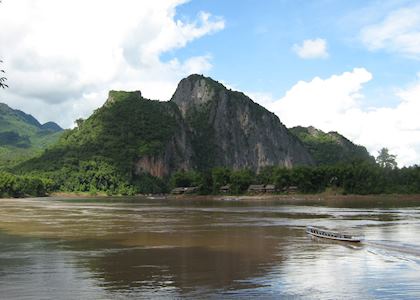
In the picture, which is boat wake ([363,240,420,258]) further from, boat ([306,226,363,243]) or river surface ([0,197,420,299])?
boat ([306,226,363,243])

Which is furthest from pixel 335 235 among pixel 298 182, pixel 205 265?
pixel 298 182

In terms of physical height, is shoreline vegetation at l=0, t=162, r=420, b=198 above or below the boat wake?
above

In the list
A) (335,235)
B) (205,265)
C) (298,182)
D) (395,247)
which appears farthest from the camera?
(298,182)

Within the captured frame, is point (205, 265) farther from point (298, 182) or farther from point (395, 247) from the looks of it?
point (298, 182)

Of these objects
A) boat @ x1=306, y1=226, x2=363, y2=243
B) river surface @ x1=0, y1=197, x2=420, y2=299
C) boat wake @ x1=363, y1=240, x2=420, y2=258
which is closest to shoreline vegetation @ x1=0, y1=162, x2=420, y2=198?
river surface @ x1=0, y1=197, x2=420, y2=299

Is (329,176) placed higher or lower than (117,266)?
higher

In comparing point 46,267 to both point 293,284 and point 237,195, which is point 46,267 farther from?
point 237,195

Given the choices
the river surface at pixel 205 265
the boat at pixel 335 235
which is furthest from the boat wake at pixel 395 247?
the boat at pixel 335 235

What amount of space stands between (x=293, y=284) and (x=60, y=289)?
9.27 m

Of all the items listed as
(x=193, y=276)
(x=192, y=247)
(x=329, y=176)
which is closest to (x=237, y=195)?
(x=329, y=176)

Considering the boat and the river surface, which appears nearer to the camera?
the river surface

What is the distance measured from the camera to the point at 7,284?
19.2 m

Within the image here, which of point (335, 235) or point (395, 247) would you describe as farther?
point (335, 235)

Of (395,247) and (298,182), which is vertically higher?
(298,182)
